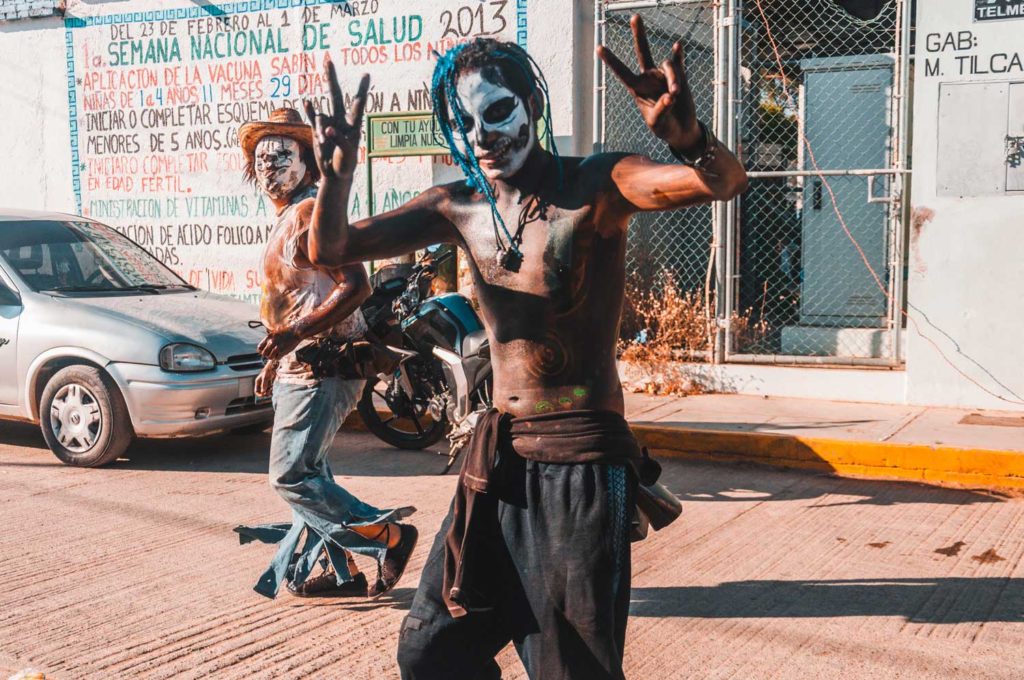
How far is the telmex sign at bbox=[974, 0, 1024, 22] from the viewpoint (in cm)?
858

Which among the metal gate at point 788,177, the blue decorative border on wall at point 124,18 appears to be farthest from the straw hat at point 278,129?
the blue decorative border on wall at point 124,18

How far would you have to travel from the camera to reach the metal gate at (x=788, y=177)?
9.72 metres

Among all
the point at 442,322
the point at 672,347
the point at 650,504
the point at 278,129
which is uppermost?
the point at 278,129

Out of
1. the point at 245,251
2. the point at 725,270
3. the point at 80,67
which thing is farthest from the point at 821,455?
the point at 80,67

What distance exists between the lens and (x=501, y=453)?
3.01 metres

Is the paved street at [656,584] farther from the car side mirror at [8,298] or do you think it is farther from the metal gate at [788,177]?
the metal gate at [788,177]

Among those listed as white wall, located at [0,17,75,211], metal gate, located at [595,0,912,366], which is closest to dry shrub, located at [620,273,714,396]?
metal gate, located at [595,0,912,366]

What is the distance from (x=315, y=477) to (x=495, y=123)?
6.87 ft

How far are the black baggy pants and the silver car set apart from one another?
506 cm

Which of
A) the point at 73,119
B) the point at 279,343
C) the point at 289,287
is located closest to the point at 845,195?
the point at 289,287

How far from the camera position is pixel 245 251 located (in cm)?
1218

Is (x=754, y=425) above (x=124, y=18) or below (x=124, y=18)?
below

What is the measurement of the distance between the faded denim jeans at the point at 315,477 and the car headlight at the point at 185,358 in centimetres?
323

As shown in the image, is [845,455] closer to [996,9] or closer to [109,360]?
[996,9]
